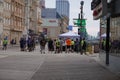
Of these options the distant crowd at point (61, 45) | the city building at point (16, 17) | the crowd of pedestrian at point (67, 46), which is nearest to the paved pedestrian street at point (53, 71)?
the crowd of pedestrian at point (67, 46)

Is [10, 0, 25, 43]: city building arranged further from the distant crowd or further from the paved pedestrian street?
the paved pedestrian street

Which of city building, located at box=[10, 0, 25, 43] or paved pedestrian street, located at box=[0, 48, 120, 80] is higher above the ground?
city building, located at box=[10, 0, 25, 43]

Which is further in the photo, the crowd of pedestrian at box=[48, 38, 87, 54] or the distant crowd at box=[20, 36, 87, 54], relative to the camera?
the distant crowd at box=[20, 36, 87, 54]

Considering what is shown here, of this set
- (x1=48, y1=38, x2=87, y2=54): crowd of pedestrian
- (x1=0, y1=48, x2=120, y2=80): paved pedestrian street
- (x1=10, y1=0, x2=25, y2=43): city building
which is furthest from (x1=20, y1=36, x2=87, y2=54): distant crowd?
(x1=10, y1=0, x2=25, y2=43): city building

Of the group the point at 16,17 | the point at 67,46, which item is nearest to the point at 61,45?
the point at 67,46

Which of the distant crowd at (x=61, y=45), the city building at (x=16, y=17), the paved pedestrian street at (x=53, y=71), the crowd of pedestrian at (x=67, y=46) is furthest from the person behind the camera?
the city building at (x=16, y=17)

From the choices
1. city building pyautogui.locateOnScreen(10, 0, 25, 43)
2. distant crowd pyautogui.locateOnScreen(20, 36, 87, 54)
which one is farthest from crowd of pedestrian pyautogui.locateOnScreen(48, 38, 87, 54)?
city building pyautogui.locateOnScreen(10, 0, 25, 43)

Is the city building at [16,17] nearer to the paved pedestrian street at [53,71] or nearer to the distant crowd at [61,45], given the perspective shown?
the distant crowd at [61,45]

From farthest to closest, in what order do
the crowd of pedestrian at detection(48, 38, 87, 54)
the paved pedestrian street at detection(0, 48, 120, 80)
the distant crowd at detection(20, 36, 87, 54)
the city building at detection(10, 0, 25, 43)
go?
1. the city building at detection(10, 0, 25, 43)
2. the distant crowd at detection(20, 36, 87, 54)
3. the crowd of pedestrian at detection(48, 38, 87, 54)
4. the paved pedestrian street at detection(0, 48, 120, 80)

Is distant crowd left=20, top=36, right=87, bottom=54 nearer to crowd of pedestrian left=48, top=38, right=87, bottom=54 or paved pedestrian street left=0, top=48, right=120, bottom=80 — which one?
crowd of pedestrian left=48, top=38, right=87, bottom=54

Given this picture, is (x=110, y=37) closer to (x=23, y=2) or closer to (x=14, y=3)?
(x=14, y=3)

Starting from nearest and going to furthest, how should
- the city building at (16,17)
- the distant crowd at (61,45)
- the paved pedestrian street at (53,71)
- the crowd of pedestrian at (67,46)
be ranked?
the paved pedestrian street at (53,71)
the crowd of pedestrian at (67,46)
the distant crowd at (61,45)
the city building at (16,17)

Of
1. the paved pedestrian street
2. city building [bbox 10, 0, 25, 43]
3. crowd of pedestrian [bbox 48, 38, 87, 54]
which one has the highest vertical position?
city building [bbox 10, 0, 25, 43]

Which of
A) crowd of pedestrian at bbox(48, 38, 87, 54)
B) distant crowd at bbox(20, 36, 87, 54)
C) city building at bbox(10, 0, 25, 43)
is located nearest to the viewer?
crowd of pedestrian at bbox(48, 38, 87, 54)
